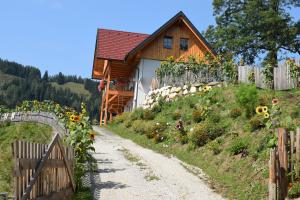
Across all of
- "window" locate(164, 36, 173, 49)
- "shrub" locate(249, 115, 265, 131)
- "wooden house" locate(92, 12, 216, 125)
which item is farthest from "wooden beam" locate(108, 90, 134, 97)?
"shrub" locate(249, 115, 265, 131)

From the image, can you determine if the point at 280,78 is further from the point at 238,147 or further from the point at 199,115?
the point at 238,147

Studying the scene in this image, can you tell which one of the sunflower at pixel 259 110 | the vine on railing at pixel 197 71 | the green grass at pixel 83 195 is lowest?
the green grass at pixel 83 195

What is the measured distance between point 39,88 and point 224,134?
125 meters

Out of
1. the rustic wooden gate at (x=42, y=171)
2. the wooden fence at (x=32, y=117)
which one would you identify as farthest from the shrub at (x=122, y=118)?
the rustic wooden gate at (x=42, y=171)

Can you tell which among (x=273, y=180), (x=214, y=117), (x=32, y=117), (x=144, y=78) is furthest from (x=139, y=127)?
(x=32, y=117)

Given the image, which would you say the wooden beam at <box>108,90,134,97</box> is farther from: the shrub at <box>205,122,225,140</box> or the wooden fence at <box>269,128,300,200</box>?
the wooden fence at <box>269,128,300,200</box>

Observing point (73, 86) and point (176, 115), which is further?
point (73, 86)

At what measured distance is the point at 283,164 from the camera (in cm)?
1052

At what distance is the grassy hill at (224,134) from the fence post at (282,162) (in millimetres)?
813

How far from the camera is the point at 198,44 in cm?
4041

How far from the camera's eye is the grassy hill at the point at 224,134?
12.9 meters

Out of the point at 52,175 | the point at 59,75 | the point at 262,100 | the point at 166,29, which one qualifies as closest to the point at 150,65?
the point at 166,29

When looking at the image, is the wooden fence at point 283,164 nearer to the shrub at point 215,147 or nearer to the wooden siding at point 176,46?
the shrub at point 215,147

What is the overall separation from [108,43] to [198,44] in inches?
332
